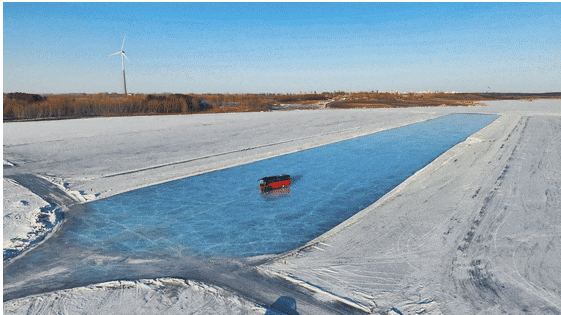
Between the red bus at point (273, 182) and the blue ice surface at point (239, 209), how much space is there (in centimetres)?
18

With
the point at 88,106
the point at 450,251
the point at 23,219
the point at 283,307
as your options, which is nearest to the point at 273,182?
the point at 450,251

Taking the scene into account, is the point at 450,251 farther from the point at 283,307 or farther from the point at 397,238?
the point at 283,307

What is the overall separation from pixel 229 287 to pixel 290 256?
1320mm

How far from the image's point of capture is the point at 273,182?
10570mm

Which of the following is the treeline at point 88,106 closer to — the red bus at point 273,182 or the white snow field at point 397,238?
the white snow field at point 397,238

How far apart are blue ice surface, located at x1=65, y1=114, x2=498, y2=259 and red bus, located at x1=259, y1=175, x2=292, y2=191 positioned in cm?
18

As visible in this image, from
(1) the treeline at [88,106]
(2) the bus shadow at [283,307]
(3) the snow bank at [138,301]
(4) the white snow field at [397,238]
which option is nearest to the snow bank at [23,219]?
(4) the white snow field at [397,238]

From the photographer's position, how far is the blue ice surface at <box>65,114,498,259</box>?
7160 mm

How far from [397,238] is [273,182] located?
163 inches

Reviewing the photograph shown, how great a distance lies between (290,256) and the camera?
6559 mm

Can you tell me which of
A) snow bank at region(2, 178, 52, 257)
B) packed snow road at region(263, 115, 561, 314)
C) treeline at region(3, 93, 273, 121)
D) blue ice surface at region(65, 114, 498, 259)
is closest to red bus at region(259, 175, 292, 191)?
blue ice surface at region(65, 114, 498, 259)

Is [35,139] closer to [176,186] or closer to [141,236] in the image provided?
[176,186]

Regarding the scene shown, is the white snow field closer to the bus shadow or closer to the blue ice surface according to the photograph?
the bus shadow

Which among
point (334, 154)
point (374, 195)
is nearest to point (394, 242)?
point (374, 195)
